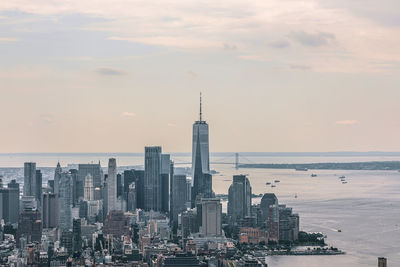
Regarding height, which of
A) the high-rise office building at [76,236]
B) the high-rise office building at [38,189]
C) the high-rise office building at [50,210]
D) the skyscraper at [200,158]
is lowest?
the high-rise office building at [76,236]

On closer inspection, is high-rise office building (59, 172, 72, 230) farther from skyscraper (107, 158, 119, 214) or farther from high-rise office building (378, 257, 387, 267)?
high-rise office building (378, 257, 387, 267)

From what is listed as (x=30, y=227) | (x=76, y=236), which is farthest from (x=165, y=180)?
(x=76, y=236)

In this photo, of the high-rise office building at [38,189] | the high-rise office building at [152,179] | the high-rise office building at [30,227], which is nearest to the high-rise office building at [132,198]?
the high-rise office building at [152,179]

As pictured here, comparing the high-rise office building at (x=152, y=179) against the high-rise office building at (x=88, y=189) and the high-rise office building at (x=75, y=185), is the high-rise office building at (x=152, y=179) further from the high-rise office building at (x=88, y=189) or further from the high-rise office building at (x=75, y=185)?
the high-rise office building at (x=75, y=185)

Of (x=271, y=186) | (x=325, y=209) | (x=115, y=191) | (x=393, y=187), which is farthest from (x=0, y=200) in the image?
(x=393, y=187)

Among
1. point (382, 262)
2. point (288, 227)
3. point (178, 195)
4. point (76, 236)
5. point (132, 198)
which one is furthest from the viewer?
point (132, 198)

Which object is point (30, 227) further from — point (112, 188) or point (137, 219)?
point (112, 188)
